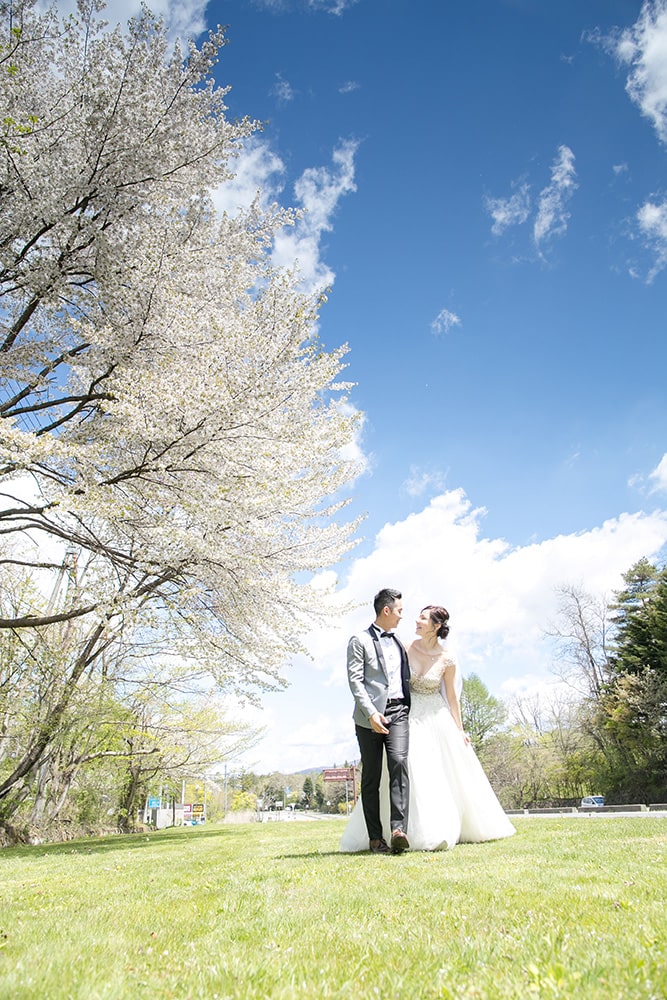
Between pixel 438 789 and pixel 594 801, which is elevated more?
pixel 438 789

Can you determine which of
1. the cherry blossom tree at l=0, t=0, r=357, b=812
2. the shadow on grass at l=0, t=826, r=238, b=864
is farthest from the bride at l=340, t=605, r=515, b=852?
the shadow on grass at l=0, t=826, r=238, b=864

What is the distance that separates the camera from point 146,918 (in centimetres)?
262

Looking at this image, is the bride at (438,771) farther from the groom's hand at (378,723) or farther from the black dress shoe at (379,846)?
the groom's hand at (378,723)

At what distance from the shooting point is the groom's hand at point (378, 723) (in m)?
4.82

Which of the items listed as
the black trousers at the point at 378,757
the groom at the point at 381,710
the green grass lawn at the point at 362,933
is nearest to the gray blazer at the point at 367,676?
the groom at the point at 381,710

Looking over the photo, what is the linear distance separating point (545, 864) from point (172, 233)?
873 centimetres

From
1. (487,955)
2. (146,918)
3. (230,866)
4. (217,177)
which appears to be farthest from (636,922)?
(217,177)

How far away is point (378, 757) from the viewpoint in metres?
5.08

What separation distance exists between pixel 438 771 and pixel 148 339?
684cm

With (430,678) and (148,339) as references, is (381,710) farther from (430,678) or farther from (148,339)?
(148,339)

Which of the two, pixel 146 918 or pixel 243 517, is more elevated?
pixel 243 517

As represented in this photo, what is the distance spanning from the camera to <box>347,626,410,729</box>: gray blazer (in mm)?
5059

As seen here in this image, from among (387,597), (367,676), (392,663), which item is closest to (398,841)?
(367,676)

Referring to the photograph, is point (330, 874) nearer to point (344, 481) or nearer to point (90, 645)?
point (344, 481)
